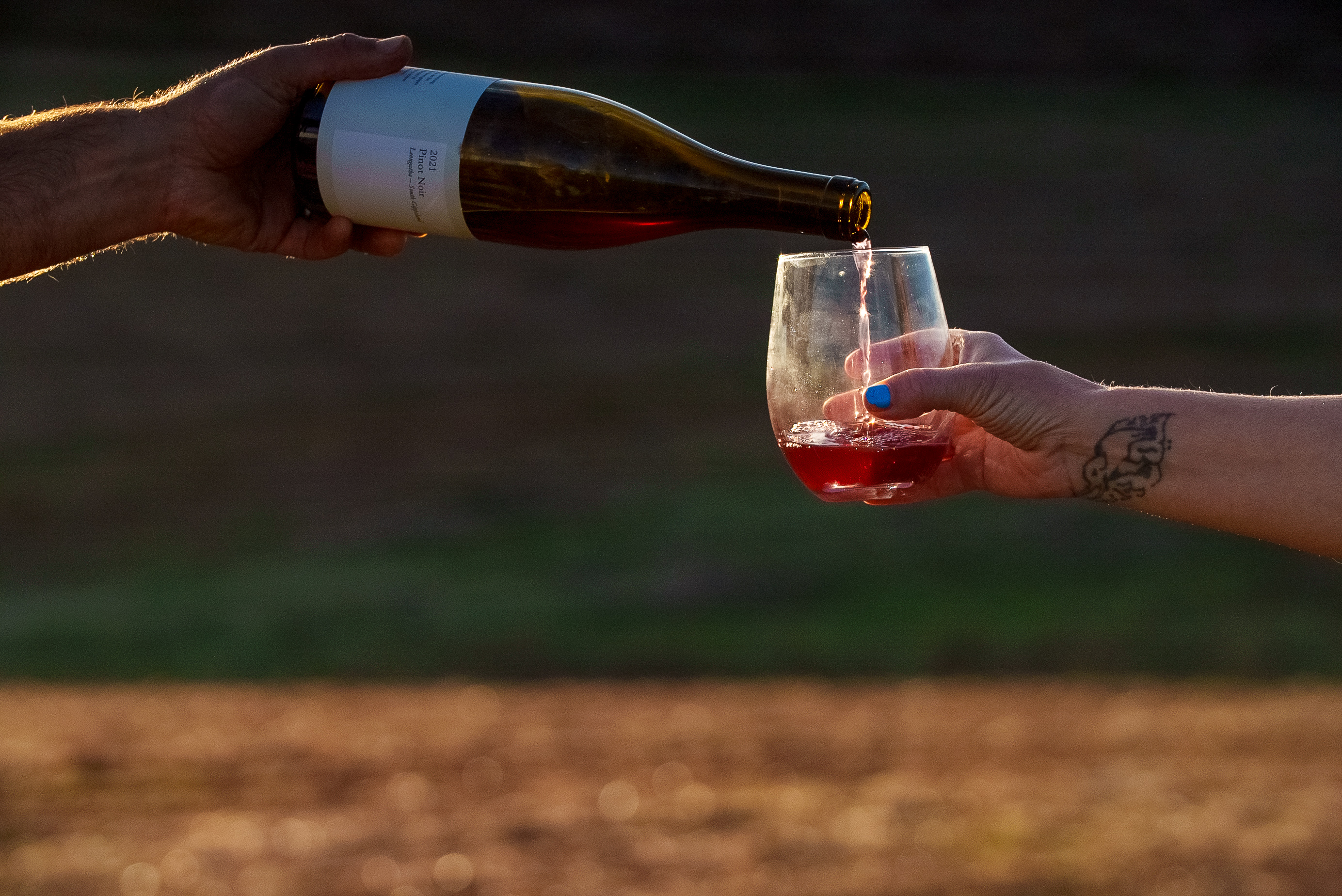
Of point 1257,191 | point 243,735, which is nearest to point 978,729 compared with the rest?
point 243,735

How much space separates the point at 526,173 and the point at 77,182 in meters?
0.76

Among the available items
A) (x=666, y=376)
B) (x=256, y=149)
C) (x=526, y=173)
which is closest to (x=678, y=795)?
(x=526, y=173)

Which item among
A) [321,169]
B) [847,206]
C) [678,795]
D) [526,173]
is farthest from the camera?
[678,795]

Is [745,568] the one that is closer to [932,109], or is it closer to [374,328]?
[374,328]

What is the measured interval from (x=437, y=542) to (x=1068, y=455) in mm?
11667

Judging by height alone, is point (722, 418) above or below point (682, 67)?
below

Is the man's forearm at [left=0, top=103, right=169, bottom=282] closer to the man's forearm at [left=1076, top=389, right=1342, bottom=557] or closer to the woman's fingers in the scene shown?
the woman's fingers

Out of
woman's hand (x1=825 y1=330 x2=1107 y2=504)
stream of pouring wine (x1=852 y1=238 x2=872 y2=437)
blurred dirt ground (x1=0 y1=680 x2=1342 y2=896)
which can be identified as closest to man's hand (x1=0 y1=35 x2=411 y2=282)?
stream of pouring wine (x1=852 y1=238 x2=872 y2=437)

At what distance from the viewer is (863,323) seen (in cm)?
225

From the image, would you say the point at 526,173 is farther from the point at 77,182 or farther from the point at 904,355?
the point at 904,355

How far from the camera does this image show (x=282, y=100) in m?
2.54

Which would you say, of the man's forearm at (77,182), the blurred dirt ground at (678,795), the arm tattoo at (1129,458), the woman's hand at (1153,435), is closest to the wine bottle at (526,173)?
the man's forearm at (77,182)

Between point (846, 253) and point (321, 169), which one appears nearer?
point (846, 253)

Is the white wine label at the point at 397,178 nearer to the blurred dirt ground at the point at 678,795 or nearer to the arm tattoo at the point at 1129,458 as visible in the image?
the arm tattoo at the point at 1129,458
